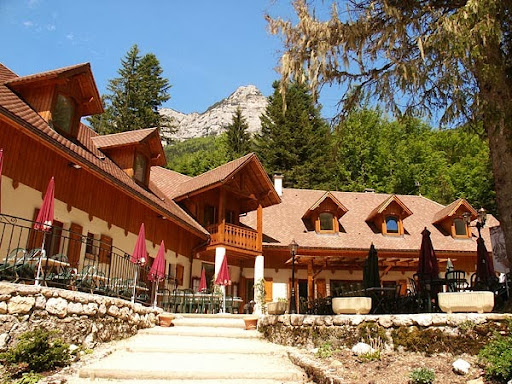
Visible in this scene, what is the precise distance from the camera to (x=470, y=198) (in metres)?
34.1

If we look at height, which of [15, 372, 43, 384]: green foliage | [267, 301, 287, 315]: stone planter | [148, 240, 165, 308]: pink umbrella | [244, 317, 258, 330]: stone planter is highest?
[148, 240, 165, 308]: pink umbrella

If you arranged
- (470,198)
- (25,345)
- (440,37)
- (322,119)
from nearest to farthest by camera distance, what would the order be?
(25,345) → (440,37) → (322,119) → (470,198)

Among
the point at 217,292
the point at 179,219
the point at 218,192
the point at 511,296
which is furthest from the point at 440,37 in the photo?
the point at 218,192

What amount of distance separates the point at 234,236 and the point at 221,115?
387 ft

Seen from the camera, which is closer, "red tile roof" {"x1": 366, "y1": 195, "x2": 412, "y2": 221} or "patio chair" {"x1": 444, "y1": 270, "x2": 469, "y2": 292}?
"patio chair" {"x1": 444, "y1": 270, "x2": 469, "y2": 292}

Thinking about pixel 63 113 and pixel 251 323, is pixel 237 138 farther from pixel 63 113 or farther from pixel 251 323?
pixel 251 323

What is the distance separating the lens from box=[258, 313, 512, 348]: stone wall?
7.68 meters

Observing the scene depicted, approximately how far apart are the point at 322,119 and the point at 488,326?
20.0ft

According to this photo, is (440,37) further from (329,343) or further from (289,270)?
(289,270)

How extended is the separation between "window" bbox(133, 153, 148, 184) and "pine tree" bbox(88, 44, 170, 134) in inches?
834

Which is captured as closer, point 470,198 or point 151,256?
point 151,256

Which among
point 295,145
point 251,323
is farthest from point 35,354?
point 295,145

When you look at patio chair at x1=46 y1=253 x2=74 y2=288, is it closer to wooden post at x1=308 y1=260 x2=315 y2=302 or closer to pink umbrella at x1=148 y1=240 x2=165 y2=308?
pink umbrella at x1=148 y1=240 x2=165 y2=308

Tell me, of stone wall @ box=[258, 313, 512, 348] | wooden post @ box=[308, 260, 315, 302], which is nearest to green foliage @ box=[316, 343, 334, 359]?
stone wall @ box=[258, 313, 512, 348]
